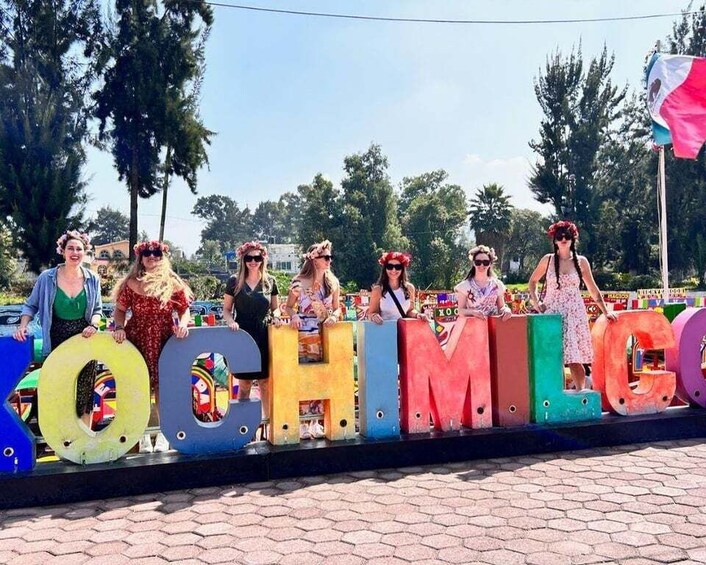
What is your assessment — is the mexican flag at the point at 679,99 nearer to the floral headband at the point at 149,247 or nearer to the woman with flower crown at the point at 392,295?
the woman with flower crown at the point at 392,295

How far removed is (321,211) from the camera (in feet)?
147

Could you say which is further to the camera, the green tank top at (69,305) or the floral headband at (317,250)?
the floral headband at (317,250)

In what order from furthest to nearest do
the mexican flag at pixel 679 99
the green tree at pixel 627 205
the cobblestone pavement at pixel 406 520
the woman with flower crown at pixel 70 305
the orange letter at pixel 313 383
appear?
the green tree at pixel 627 205, the mexican flag at pixel 679 99, the orange letter at pixel 313 383, the woman with flower crown at pixel 70 305, the cobblestone pavement at pixel 406 520

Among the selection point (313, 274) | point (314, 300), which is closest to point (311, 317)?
point (314, 300)

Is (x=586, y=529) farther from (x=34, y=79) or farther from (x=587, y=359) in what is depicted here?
(x=34, y=79)

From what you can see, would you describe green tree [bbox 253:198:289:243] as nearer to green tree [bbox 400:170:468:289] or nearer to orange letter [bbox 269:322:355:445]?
green tree [bbox 400:170:468:289]

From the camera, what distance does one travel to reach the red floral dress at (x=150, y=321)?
4.70 m

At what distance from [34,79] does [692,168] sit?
33925mm

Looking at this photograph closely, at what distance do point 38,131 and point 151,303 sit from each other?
2461 cm

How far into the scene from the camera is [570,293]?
5676 millimetres

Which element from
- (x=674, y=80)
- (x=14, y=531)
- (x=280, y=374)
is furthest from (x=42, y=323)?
(x=674, y=80)

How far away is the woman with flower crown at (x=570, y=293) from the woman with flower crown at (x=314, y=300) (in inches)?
73.0

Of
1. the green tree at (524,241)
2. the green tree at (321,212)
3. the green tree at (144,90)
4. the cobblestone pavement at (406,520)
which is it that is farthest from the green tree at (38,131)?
the green tree at (524,241)

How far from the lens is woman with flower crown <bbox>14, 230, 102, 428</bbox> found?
15.0 ft
